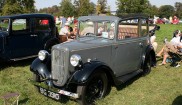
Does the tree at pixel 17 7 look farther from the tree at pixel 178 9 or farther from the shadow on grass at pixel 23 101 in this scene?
the tree at pixel 178 9

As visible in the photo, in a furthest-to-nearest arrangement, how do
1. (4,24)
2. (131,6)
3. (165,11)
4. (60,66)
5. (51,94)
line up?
1. (165,11)
2. (131,6)
3. (4,24)
4. (60,66)
5. (51,94)

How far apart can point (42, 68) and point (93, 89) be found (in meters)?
1.25

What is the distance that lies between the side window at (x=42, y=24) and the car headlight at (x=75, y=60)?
4.65 metres

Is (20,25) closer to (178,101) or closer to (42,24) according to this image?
(42,24)

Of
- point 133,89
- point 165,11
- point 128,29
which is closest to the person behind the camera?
point 133,89

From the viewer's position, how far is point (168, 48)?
9.04m

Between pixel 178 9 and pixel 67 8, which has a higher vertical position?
pixel 178 9

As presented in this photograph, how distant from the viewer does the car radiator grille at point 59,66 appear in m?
5.21

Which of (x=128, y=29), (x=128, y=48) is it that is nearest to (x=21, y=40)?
(x=128, y=29)

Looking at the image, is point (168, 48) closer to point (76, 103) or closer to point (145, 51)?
point (145, 51)

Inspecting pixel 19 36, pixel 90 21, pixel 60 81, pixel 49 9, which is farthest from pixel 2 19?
pixel 49 9

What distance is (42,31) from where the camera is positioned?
9.55 m

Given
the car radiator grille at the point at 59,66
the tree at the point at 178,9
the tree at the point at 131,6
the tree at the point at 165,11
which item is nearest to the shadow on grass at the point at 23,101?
the car radiator grille at the point at 59,66

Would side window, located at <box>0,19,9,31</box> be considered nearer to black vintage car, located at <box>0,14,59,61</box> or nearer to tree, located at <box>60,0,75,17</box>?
black vintage car, located at <box>0,14,59,61</box>
